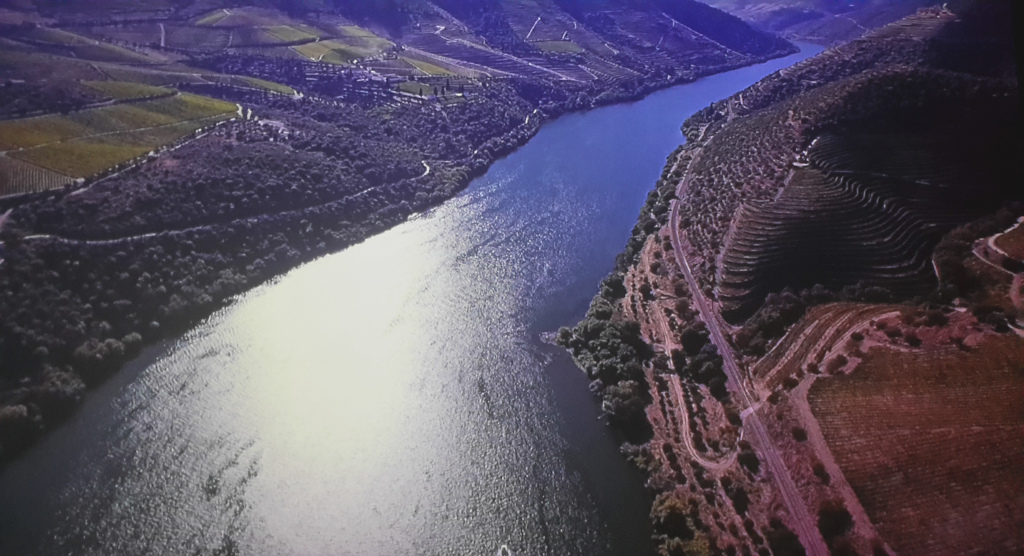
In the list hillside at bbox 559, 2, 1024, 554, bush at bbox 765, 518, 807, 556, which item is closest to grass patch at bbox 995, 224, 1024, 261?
hillside at bbox 559, 2, 1024, 554

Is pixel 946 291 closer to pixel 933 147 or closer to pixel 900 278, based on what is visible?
pixel 900 278

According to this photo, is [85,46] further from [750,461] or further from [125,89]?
[750,461]

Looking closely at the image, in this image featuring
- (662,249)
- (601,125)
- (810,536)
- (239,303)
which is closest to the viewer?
(810,536)

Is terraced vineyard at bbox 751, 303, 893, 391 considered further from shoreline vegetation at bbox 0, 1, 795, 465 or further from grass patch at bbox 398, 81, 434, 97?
grass patch at bbox 398, 81, 434, 97

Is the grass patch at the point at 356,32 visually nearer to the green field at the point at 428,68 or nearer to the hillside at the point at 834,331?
the green field at the point at 428,68

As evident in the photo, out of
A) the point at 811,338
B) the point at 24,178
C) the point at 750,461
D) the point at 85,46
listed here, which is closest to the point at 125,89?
the point at 85,46

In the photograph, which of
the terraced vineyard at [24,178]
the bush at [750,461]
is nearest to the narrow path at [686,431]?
the bush at [750,461]

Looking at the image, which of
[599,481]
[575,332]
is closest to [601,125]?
[575,332]
